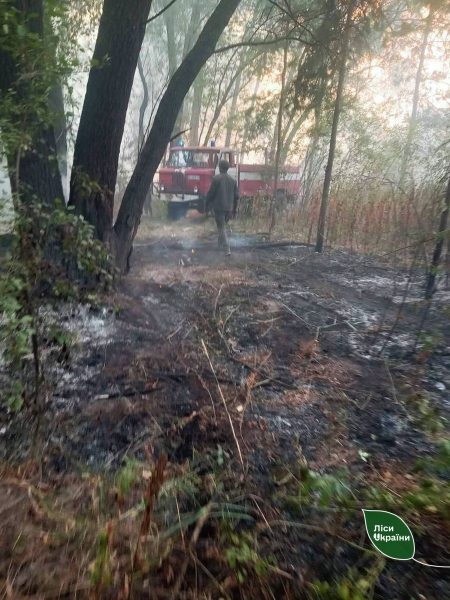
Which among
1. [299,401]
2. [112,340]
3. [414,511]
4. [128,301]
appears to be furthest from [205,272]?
[414,511]

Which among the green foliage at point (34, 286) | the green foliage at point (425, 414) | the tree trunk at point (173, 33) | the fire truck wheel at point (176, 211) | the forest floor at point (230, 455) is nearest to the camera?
the forest floor at point (230, 455)

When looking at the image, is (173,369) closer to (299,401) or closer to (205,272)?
(299,401)

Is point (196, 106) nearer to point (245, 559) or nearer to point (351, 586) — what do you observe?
point (245, 559)

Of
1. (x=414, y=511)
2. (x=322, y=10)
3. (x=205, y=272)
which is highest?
(x=322, y=10)

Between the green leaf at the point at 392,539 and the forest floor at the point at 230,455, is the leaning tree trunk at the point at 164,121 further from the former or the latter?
the green leaf at the point at 392,539

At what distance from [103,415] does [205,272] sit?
15.9ft

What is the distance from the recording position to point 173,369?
13.6ft

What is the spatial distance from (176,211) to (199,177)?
1.37m

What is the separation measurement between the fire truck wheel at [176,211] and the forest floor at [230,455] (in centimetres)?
894

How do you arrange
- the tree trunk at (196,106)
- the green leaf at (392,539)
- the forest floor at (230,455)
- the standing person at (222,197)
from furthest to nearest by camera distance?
the tree trunk at (196,106) → the standing person at (222,197) → the forest floor at (230,455) → the green leaf at (392,539)

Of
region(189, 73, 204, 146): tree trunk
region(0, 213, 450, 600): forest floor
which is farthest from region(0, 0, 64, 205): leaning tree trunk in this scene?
region(189, 73, 204, 146): tree trunk

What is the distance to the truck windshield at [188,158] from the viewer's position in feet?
48.6

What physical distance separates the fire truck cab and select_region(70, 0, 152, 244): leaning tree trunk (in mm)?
8651

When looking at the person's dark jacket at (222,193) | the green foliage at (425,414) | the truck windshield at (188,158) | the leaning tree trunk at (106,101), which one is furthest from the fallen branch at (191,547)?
the truck windshield at (188,158)
